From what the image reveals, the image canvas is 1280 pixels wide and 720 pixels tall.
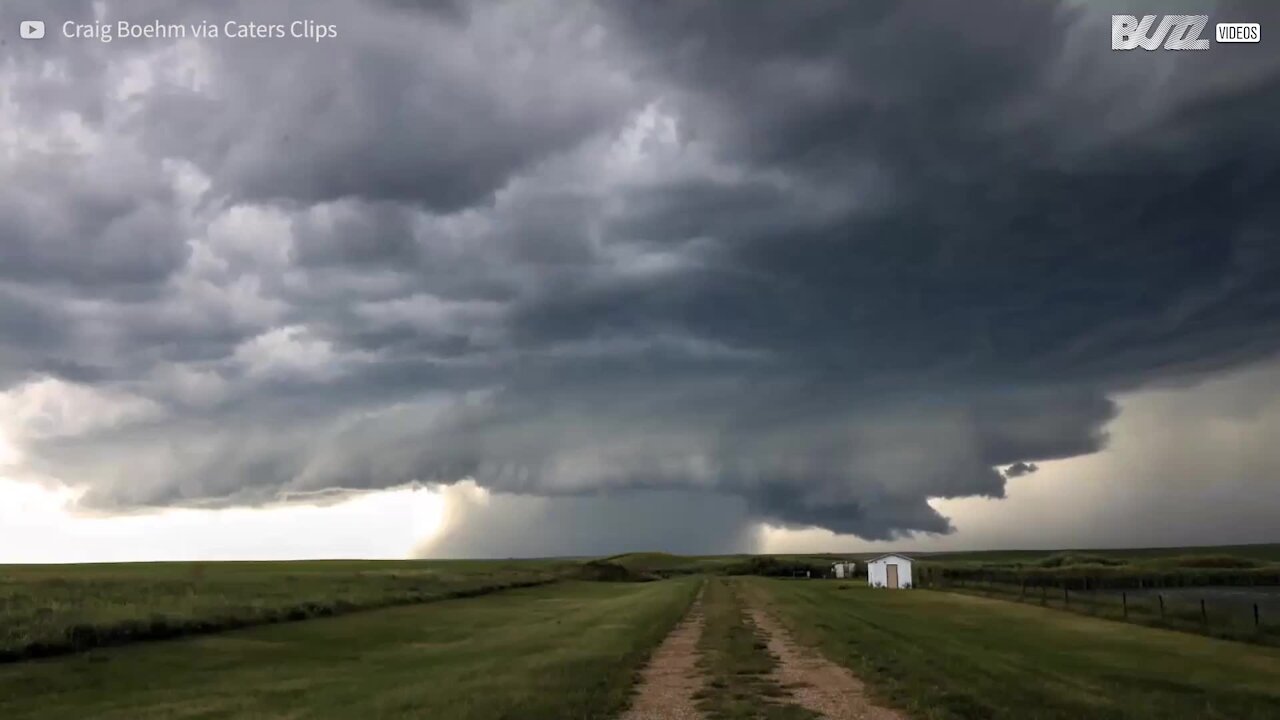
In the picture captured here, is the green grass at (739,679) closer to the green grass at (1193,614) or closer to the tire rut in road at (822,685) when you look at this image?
the tire rut in road at (822,685)

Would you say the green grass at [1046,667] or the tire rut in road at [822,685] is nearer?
the tire rut in road at [822,685]

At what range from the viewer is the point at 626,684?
77.4 ft

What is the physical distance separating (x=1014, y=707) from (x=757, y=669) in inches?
298

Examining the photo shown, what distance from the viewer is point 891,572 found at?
115 m

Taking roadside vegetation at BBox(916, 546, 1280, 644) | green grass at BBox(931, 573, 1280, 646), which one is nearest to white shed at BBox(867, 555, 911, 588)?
roadside vegetation at BBox(916, 546, 1280, 644)

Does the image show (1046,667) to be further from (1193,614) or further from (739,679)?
(1193,614)

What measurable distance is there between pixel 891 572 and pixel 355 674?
9386 centimetres

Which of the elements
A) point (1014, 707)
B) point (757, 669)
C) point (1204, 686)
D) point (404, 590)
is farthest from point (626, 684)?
point (404, 590)

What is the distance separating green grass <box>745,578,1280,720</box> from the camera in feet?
68.7

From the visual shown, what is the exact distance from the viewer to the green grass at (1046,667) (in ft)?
68.7

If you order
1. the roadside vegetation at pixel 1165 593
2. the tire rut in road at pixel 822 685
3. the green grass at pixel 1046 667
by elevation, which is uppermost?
the tire rut in road at pixel 822 685

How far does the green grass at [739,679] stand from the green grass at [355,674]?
2073mm

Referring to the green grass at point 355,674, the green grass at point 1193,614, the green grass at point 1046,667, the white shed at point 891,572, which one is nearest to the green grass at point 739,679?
the green grass at point 355,674

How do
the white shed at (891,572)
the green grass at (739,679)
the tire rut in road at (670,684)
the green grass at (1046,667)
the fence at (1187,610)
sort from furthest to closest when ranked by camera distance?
the white shed at (891,572) < the fence at (1187,610) < the green grass at (1046,667) < the tire rut in road at (670,684) < the green grass at (739,679)
